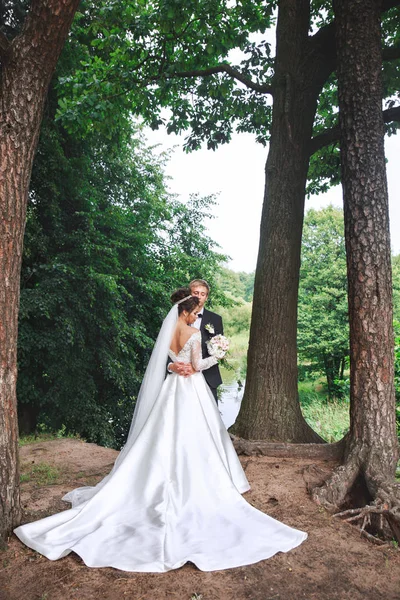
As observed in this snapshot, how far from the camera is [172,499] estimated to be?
14.4ft

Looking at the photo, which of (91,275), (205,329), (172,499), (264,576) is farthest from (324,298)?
(264,576)

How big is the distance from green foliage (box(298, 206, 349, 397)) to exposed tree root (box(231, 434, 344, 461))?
14032 millimetres

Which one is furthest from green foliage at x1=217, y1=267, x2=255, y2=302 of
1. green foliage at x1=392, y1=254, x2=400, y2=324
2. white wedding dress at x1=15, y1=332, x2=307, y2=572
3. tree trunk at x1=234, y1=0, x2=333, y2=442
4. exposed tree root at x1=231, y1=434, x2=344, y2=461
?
white wedding dress at x1=15, y1=332, x2=307, y2=572

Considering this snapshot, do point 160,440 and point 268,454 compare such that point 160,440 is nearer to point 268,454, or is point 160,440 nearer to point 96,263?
point 268,454

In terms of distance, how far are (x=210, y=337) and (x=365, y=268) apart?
6.76 ft

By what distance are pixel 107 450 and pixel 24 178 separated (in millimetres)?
5114

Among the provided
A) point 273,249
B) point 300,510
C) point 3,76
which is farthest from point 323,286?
point 3,76

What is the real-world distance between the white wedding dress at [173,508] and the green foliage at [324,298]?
51.1 ft

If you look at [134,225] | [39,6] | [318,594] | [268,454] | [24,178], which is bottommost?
[318,594]

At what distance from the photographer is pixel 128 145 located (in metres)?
15.0

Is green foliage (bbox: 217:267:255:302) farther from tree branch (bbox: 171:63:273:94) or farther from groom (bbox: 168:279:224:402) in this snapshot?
groom (bbox: 168:279:224:402)

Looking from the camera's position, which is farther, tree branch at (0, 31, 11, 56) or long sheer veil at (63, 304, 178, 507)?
long sheer veil at (63, 304, 178, 507)

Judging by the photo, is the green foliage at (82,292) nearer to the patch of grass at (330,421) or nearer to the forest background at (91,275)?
the forest background at (91,275)

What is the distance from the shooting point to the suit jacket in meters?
5.68
